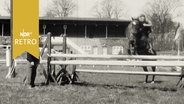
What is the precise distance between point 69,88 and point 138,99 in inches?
87.9

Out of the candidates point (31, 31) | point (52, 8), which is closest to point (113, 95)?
point (31, 31)

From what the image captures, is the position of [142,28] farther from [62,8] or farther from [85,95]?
[62,8]

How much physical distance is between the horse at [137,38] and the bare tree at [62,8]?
71578 millimetres

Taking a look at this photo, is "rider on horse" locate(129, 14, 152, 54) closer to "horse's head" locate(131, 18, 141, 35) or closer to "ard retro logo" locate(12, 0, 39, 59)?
"horse's head" locate(131, 18, 141, 35)

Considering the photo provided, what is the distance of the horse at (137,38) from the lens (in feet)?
37.4

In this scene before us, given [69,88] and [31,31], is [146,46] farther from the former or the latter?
[31,31]

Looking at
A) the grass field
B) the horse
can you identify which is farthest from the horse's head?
the grass field

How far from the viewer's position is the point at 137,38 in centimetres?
1165

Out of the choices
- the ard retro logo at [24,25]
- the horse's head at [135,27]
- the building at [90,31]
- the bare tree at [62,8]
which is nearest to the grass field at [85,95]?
the ard retro logo at [24,25]

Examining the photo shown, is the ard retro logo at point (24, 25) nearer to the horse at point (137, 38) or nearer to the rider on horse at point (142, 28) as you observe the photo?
the horse at point (137, 38)

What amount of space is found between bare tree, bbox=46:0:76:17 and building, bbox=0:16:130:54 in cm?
2930

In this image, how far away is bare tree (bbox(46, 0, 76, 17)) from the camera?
3285 inches

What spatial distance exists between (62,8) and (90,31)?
1242 inches

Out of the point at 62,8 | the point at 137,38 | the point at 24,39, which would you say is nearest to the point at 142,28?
the point at 137,38
